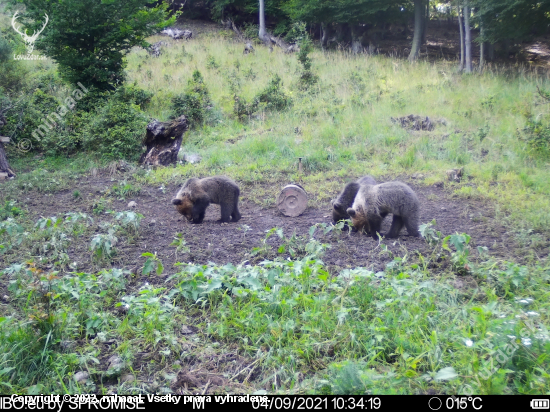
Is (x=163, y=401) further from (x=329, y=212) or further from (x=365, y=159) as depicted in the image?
(x=365, y=159)

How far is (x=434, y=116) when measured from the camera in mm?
14078

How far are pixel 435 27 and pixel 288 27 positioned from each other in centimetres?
1034

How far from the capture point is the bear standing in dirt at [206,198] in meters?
8.04

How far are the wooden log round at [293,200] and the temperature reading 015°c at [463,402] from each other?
5424mm

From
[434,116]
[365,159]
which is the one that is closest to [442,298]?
[365,159]

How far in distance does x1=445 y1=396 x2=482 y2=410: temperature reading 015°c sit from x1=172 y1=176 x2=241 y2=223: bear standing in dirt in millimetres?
5695

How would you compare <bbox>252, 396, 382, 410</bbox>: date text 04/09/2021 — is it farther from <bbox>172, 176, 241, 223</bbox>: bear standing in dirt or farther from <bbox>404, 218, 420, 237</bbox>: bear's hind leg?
<bbox>172, 176, 241, 223</bbox>: bear standing in dirt

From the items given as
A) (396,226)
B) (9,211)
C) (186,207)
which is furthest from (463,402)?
(9,211)

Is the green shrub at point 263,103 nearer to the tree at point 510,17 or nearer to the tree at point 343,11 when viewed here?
the tree at point 510,17

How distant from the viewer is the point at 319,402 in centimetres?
305

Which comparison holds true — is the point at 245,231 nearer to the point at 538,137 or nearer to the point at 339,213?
the point at 339,213

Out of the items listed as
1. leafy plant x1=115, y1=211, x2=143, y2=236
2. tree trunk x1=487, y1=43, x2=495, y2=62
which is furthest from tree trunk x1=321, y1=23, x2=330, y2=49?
leafy plant x1=115, y1=211, x2=143, y2=236

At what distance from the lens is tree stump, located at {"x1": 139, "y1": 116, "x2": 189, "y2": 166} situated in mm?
11555

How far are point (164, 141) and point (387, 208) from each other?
7038mm
